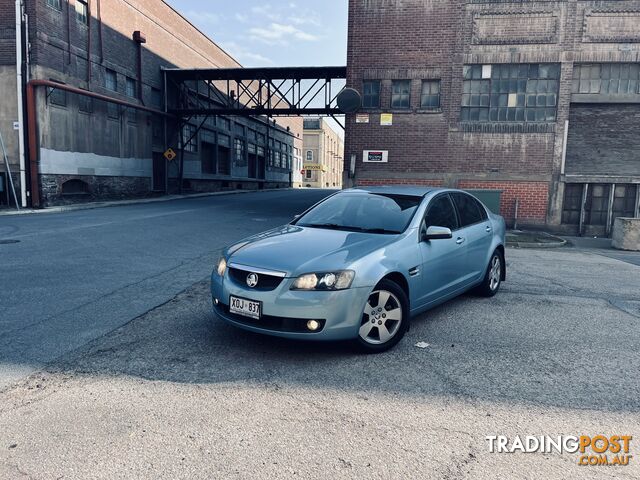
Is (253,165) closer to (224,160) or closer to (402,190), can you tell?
(224,160)

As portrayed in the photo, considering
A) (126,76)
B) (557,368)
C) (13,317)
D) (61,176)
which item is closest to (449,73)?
(557,368)

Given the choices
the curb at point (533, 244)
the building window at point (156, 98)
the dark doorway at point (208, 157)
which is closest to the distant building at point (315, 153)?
the dark doorway at point (208, 157)

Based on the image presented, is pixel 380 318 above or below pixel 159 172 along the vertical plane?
below

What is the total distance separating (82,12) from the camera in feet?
72.5

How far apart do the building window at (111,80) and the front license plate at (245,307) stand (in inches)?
955

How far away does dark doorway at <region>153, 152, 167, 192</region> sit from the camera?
2989 centimetres

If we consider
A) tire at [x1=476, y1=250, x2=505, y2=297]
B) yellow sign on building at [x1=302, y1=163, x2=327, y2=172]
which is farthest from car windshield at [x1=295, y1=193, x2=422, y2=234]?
yellow sign on building at [x1=302, y1=163, x2=327, y2=172]

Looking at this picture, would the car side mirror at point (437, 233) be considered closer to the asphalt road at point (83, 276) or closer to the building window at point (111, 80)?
the asphalt road at point (83, 276)

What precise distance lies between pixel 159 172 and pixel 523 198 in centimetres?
2298

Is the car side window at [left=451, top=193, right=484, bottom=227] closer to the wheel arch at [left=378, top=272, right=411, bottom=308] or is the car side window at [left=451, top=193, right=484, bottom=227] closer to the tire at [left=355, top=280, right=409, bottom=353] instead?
the wheel arch at [left=378, top=272, right=411, bottom=308]

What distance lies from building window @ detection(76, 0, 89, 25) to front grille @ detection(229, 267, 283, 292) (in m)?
23.0

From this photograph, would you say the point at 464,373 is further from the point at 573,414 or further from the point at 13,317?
the point at 13,317

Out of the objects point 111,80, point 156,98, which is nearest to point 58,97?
point 111,80

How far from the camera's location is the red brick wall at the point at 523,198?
15.5 m
